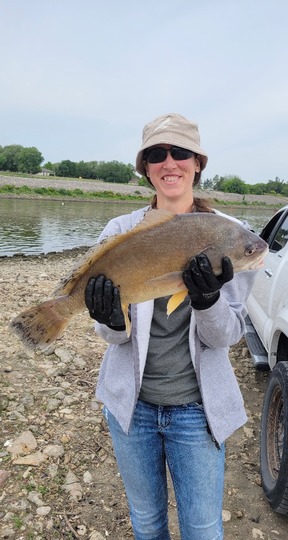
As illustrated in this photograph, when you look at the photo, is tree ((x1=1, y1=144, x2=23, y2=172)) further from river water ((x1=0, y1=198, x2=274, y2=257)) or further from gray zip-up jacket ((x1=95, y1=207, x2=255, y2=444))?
gray zip-up jacket ((x1=95, y1=207, x2=255, y2=444))

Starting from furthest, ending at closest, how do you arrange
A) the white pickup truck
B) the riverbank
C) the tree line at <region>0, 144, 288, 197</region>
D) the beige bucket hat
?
1. the tree line at <region>0, 144, 288, 197</region>
2. the riverbank
3. the white pickup truck
4. the beige bucket hat

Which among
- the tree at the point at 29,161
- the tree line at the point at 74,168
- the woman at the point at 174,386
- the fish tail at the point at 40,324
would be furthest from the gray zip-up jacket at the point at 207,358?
the tree at the point at 29,161

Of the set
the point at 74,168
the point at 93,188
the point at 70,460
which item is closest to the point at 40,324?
the point at 70,460

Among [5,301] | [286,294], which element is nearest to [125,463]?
[286,294]

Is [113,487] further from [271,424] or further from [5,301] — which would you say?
[5,301]

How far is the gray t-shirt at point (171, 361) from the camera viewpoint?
242 cm

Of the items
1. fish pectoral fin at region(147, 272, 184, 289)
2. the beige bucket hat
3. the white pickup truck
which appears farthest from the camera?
the white pickup truck

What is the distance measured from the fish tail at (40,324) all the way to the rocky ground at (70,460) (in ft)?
0.30

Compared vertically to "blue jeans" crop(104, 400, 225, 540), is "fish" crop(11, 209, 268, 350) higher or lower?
higher

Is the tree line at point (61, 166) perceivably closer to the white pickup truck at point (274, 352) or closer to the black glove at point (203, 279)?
the white pickup truck at point (274, 352)

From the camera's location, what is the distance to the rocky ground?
3559mm

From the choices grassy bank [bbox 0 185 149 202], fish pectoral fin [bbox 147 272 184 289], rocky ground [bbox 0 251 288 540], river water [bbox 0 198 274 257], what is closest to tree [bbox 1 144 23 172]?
grassy bank [bbox 0 185 149 202]

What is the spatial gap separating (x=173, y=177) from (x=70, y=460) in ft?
10.5

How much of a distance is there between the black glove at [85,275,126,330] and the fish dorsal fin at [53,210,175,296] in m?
0.11
